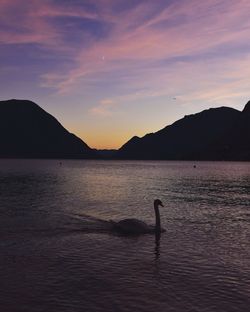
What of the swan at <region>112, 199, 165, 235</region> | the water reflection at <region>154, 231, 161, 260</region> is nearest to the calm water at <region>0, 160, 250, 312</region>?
the water reflection at <region>154, 231, 161, 260</region>

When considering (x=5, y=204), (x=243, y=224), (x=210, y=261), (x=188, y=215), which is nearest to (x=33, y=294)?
(x=210, y=261)

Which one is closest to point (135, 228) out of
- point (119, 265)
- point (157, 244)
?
point (157, 244)

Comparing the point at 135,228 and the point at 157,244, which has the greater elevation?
the point at 135,228

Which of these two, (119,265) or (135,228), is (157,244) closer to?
(135,228)

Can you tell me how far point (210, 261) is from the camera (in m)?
20.3

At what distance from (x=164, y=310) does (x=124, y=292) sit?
217cm

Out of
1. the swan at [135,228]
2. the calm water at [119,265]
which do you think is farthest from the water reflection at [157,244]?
the swan at [135,228]

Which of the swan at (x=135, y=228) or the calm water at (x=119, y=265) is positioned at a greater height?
the swan at (x=135, y=228)

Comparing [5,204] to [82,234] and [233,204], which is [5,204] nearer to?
[82,234]

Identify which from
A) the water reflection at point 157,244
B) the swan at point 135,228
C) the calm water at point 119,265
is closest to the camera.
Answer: the calm water at point 119,265

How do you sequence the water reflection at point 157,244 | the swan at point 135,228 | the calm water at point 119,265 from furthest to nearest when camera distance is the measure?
1. the swan at point 135,228
2. the water reflection at point 157,244
3. the calm water at point 119,265

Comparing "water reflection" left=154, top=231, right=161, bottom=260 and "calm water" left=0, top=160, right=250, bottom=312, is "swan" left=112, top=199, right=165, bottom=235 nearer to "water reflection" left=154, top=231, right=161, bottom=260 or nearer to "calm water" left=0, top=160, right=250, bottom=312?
"water reflection" left=154, top=231, right=161, bottom=260

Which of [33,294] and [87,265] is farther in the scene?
[87,265]

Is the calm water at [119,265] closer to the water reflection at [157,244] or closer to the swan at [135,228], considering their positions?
the water reflection at [157,244]
